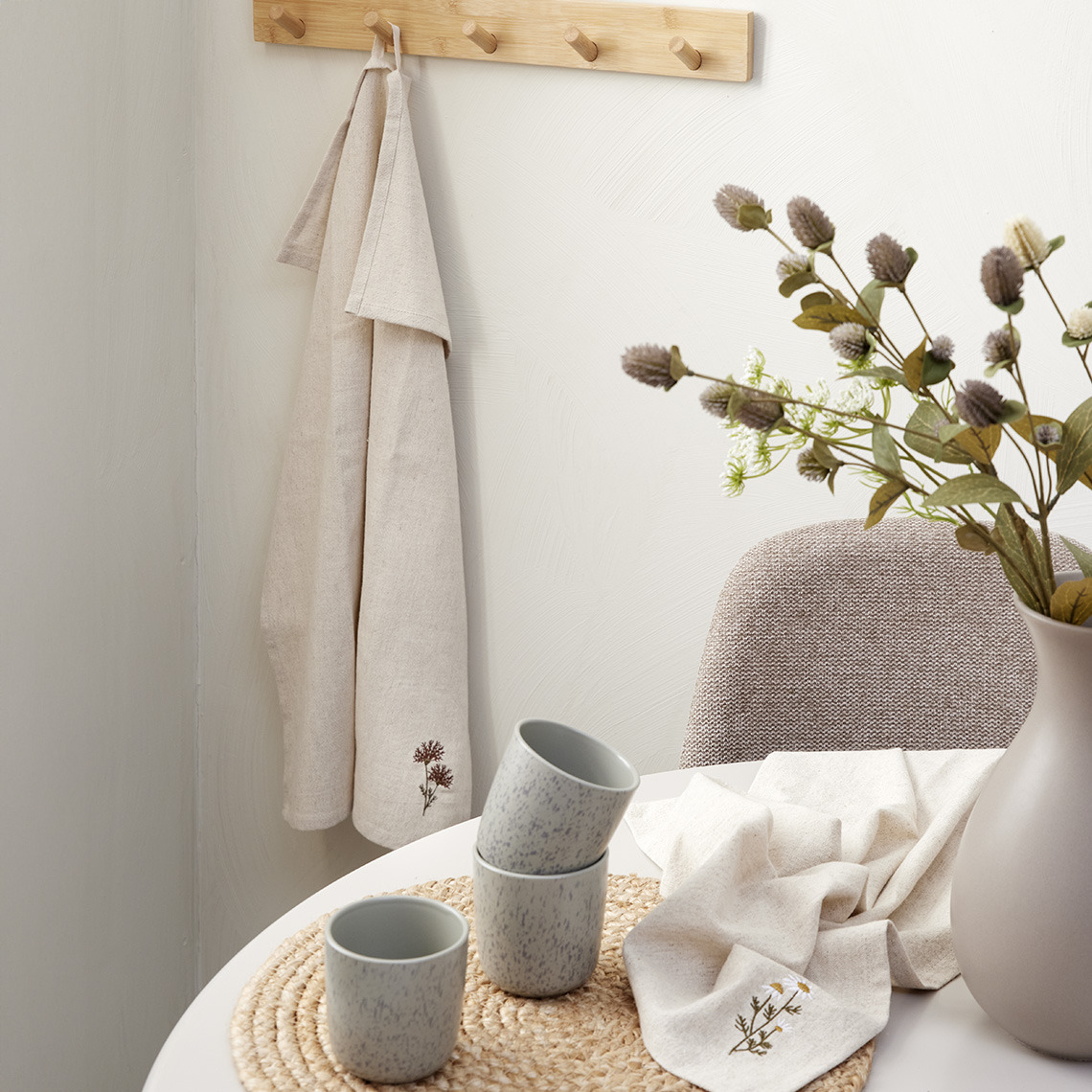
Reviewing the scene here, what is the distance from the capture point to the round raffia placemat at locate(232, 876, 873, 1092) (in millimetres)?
571

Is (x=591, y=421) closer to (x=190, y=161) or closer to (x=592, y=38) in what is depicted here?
(x=592, y=38)

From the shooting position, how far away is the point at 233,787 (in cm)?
174

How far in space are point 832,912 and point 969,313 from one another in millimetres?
810

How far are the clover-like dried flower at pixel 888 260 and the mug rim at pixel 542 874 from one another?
32 cm

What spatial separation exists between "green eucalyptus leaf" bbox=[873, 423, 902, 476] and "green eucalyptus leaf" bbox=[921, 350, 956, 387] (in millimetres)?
29

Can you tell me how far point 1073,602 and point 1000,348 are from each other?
0.14 m

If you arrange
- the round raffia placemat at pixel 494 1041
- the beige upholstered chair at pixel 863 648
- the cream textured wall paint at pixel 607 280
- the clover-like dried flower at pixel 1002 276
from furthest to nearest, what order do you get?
the cream textured wall paint at pixel 607 280
the beige upholstered chair at pixel 863 648
the round raffia placemat at pixel 494 1041
the clover-like dried flower at pixel 1002 276

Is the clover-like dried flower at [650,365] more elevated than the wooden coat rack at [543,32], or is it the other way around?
the wooden coat rack at [543,32]

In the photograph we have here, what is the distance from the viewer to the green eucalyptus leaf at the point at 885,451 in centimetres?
54

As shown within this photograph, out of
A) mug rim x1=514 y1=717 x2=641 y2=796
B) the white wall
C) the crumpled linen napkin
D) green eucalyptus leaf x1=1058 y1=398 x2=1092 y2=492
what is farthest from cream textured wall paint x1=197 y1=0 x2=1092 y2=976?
green eucalyptus leaf x1=1058 y1=398 x2=1092 y2=492

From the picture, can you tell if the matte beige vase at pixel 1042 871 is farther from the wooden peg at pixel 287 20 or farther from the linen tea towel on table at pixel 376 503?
the wooden peg at pixel 287 20

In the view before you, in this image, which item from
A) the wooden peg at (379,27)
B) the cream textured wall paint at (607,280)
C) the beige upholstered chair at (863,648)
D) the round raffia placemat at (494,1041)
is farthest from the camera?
the wooden peg at (379,27)

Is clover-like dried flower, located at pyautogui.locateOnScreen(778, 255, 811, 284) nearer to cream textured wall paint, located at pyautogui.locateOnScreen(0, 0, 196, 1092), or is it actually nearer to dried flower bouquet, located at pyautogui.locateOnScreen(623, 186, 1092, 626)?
dried flower bouquet, located at pyautogui.locateOnScreen(623, 186, 1092, 626)

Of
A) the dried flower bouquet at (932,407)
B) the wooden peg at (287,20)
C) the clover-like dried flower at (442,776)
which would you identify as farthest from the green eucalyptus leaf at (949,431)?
the wooden peg at (287,20)
